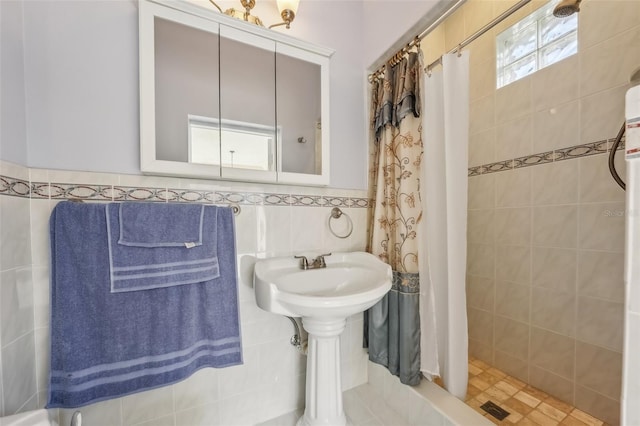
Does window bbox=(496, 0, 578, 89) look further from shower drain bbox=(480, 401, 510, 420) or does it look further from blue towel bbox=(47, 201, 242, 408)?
blue towel bbox=(47, 201, 242, 408)

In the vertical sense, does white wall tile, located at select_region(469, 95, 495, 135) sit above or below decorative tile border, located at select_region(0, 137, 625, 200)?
above

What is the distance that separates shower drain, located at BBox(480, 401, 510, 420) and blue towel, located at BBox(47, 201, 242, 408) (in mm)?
1385

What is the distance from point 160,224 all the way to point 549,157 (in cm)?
206

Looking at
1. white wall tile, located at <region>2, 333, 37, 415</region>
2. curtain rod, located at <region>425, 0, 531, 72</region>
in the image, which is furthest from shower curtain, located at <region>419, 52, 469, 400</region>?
white wall tile, located at <region>2, 333, 37, 415</region>

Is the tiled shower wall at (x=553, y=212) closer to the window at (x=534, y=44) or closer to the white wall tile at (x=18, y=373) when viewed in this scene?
the window at (x=534, y=44)

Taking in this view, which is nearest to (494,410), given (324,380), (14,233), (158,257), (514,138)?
(324,380)

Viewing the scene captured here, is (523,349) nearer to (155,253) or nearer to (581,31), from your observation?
(581,31)

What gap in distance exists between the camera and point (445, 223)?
116 cm

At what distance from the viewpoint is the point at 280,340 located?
4.09 feet

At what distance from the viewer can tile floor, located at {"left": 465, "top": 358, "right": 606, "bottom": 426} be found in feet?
4.04

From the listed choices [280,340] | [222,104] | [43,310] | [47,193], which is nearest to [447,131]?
[222,104]

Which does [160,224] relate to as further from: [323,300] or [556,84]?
[556,84]

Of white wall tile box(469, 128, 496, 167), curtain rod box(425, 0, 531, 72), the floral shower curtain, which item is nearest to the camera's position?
curtain rod box(425, 0, 531, 72)

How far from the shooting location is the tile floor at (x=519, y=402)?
4.04ft
